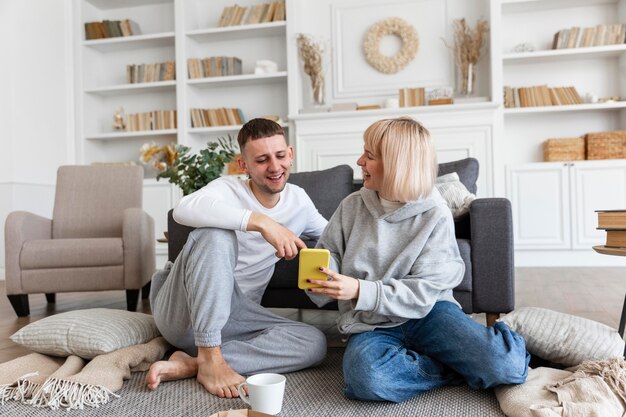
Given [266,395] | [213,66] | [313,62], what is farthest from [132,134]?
[266,395]

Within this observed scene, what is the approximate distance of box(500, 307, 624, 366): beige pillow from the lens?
1.67 metres

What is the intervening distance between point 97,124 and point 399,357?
16.7 ft

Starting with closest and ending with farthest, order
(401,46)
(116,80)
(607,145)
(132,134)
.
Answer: (607,145) → (401,46) → (132,134) → (116,80)

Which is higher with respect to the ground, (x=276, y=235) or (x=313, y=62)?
(x=313, y=62)

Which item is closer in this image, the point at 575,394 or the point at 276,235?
the point at 575,394

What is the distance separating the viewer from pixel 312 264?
143 centimetres

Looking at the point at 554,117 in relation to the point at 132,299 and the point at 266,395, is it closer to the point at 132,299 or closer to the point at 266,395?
the point at 132,299

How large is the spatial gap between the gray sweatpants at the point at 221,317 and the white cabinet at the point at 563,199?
3404mm

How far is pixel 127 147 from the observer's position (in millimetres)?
5816

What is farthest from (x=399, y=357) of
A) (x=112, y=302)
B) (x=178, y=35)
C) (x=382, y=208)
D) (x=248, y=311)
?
(x=178, y=35)

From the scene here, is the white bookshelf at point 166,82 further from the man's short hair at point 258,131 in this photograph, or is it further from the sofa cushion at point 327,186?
the man's short hair at point 258,131

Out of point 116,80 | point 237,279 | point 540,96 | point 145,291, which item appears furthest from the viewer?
point 116,80

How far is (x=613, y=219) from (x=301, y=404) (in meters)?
1.14

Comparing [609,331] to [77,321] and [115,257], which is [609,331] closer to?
[77,321]
